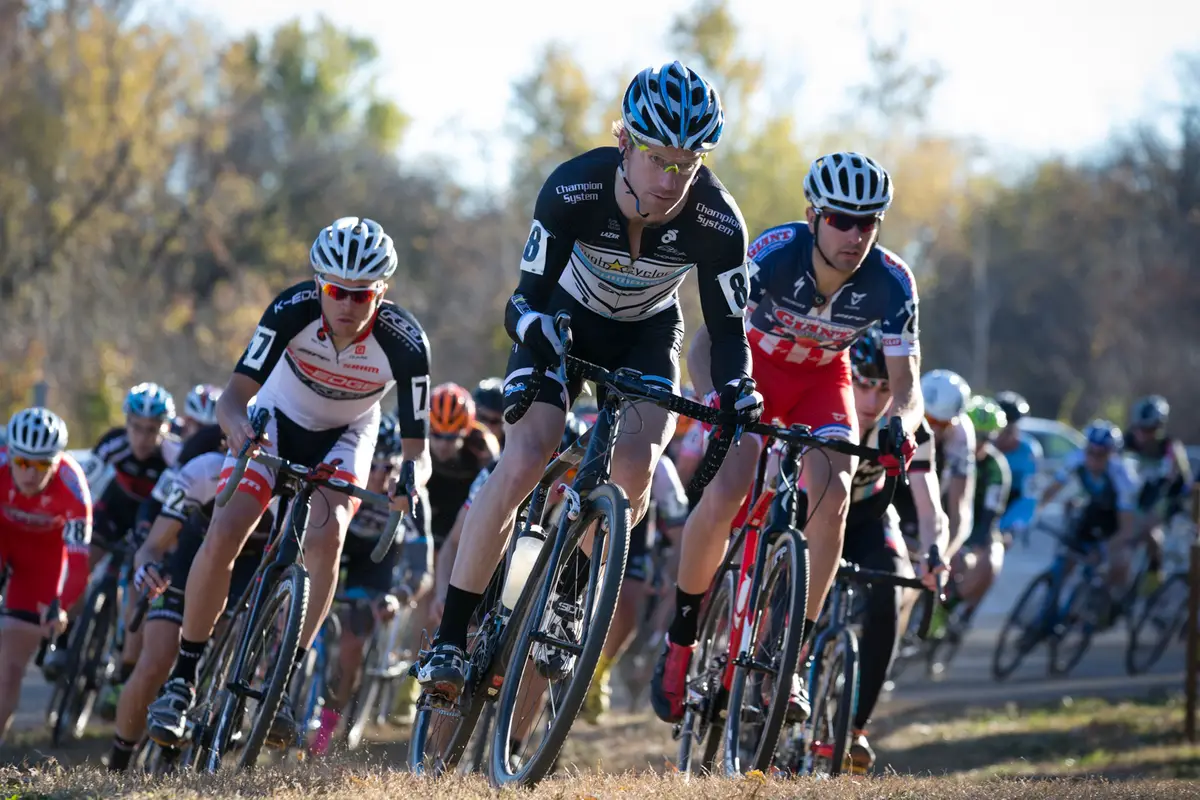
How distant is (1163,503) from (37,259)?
2522 centimetres

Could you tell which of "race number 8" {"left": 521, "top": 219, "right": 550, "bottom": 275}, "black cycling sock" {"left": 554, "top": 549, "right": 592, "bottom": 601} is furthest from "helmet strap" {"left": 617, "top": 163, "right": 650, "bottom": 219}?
"black cycling sock" {"left": 554, "top": 549, "right": 592, "bottom": 601}

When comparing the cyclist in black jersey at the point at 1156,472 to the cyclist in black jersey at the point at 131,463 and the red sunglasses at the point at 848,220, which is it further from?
the red sunglasses at the point at 848,220

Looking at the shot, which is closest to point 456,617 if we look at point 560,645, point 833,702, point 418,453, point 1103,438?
point 560,645

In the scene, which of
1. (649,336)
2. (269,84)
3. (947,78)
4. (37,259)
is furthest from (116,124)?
(649,336)

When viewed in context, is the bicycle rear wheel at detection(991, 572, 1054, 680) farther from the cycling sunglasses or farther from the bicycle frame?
the cycling sunglasses

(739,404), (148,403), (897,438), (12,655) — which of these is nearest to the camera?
(739,404)

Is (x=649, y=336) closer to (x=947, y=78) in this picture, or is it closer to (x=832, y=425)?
(x=832, y=425)

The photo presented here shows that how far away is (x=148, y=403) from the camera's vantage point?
1156 centimetres

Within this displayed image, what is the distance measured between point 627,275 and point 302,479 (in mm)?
1942

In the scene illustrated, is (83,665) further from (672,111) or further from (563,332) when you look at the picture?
(672,111)

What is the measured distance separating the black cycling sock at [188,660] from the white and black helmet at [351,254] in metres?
1.88

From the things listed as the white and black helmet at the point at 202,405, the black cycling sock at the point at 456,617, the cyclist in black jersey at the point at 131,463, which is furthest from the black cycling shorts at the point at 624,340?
the cyclist in black jersey at the point at 131,463

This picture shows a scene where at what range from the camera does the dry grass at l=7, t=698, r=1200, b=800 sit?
5.66 meters

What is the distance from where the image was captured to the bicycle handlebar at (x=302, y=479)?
22.6ft
